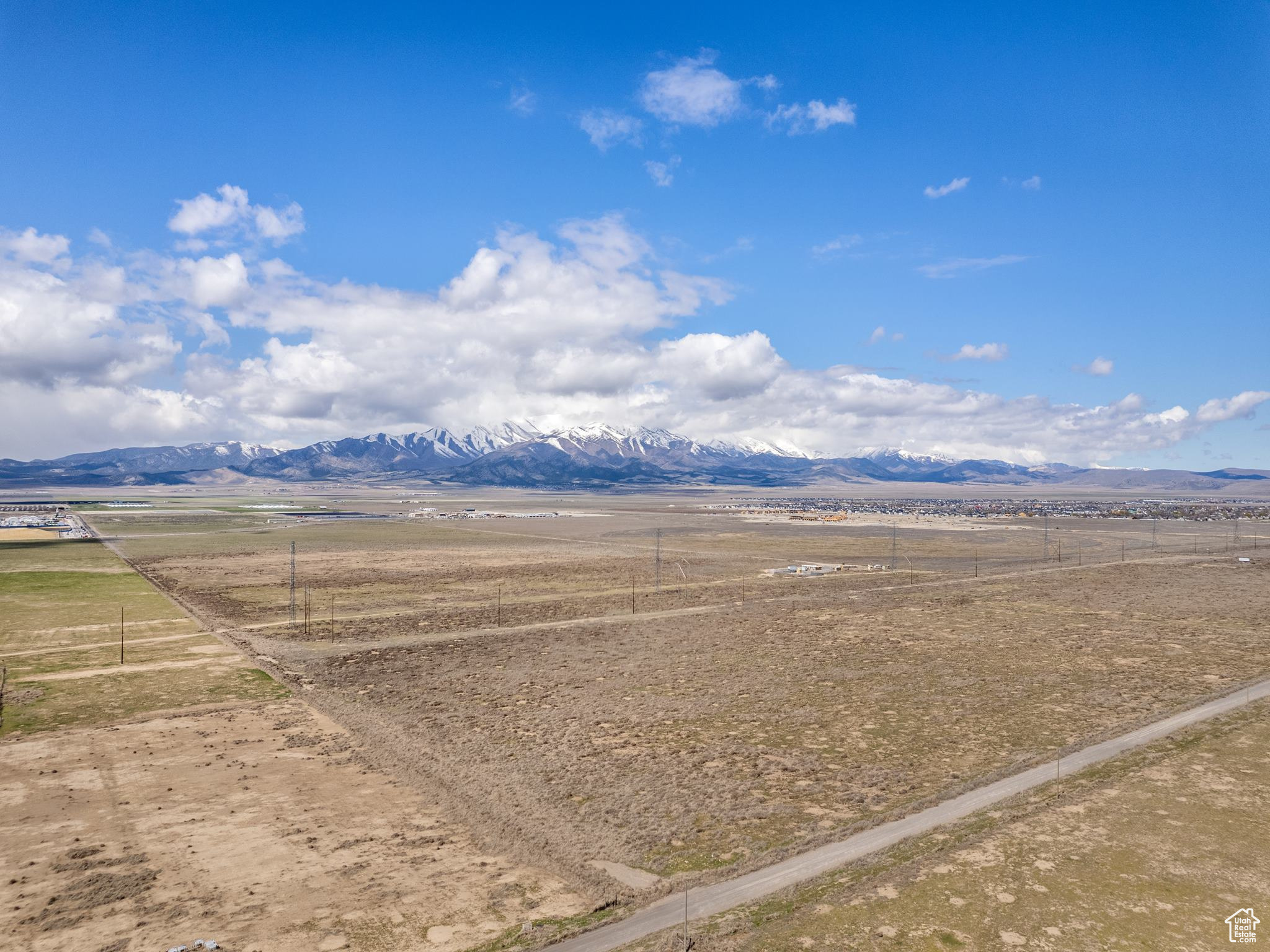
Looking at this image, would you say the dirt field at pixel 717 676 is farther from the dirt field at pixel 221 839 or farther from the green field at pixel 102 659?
the green field at pixel 102 659

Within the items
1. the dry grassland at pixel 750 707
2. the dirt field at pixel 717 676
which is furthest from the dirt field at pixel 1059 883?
the dry grassland at pixel 750 707

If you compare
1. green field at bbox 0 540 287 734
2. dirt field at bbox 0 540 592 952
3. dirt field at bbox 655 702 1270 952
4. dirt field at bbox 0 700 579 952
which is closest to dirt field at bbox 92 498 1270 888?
dirt field at bbox 0 540 592 952

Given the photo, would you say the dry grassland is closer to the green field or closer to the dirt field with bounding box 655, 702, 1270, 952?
the dirt field with bounding box 655, 702, 1270, 952

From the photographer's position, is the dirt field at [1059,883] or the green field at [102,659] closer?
the dirt field at [1059,883]

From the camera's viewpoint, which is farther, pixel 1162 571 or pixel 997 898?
pixel 1162 571

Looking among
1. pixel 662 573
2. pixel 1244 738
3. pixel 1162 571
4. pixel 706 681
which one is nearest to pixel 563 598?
pixel 662 573

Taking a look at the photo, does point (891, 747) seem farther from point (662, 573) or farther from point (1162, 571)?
point (1162, 571)
